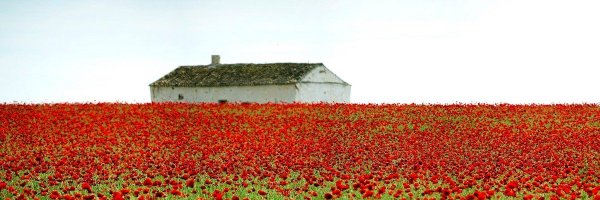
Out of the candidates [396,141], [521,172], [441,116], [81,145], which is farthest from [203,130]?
[521,172]

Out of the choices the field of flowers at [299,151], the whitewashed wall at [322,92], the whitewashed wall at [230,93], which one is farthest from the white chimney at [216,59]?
the field of flowers at [299,151]

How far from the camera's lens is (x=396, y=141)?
20969 millimetres

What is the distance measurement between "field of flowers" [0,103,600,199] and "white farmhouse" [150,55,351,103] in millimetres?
15314

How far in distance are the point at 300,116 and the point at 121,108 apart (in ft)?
25.8

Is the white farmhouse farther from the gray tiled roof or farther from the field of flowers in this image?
the field of flowers

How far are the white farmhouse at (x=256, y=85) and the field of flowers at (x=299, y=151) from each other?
15.3 metres

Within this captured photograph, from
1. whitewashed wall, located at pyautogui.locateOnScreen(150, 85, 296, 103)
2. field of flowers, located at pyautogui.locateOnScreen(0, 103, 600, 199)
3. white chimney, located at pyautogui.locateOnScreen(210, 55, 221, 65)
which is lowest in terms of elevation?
field of flowers, located at pyautogui.locateOnScreen(0, 103, 600, 199)

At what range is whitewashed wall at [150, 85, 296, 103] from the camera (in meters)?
46.6

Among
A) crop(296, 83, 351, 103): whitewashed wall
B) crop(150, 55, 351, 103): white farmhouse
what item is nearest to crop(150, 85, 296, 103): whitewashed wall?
crop(150, 55, 351, 103): white farmhouse

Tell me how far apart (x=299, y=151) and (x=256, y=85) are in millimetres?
29877

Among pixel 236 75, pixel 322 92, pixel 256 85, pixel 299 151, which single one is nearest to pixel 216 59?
pixel 236 75

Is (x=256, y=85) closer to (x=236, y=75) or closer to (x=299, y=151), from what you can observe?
(x=236, y=75)

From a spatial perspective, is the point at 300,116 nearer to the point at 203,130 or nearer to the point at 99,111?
the point at 203,130

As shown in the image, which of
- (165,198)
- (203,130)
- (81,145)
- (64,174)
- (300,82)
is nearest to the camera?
(165,198)
